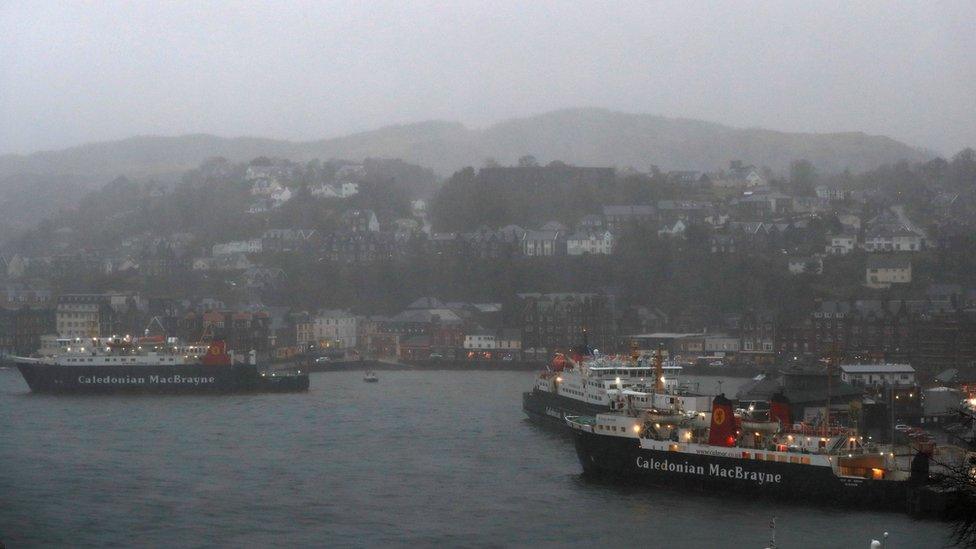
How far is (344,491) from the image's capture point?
1360 cm

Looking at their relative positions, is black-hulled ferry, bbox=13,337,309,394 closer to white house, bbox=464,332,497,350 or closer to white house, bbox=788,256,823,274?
white house, bbox=464,332,497,350

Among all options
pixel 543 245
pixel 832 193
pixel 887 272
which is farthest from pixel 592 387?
pixel 832 193

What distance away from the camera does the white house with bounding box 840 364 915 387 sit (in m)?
21.6

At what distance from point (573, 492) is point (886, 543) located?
10.7 feet

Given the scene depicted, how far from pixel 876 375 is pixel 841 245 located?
1582 centimetres

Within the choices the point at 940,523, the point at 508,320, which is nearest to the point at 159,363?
the point at 508,320

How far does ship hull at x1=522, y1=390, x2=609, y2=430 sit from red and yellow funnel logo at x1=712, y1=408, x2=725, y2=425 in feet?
14.1

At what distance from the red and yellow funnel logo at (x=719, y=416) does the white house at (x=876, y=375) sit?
8.61m

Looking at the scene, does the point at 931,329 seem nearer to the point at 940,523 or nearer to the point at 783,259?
the point at 783,259

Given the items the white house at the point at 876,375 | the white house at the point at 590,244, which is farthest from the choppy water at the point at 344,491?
the white house at the point at 590,244

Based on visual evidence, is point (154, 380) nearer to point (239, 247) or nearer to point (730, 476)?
point (730, 476)

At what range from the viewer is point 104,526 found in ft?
38.9

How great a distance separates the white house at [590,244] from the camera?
39.7m

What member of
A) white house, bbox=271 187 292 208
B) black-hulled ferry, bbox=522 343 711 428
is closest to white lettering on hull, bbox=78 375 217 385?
black-hulled ferry, bbox=522 343 711 428
